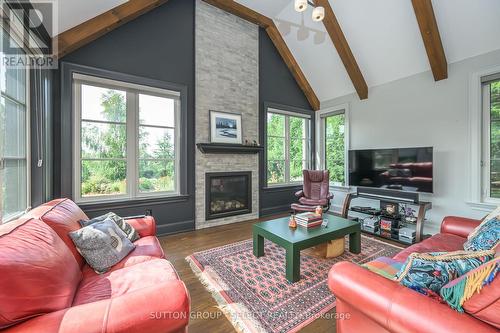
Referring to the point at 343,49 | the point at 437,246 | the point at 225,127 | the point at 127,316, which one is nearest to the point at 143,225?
the point at 127,316

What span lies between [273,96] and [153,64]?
2.41 m

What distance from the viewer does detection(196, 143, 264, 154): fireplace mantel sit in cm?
377

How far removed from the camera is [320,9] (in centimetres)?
250

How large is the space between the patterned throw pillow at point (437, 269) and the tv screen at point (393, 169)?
8.95ft

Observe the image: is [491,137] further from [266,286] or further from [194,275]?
[194,275]

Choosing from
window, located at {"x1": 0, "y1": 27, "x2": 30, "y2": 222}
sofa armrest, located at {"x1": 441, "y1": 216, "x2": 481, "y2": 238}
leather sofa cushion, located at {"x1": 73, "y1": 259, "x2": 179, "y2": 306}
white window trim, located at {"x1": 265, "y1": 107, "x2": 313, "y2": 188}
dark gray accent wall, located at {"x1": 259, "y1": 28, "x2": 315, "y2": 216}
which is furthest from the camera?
white window trim, located at {"x1": 265, "y1": 107, "x2": 313, "y2": 188}

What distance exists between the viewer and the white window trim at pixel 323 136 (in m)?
4.77

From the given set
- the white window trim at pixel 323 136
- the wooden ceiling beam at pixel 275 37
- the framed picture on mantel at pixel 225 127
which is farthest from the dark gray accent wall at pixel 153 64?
the white window trim at pixel 323 136

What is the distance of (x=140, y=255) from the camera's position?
174cm

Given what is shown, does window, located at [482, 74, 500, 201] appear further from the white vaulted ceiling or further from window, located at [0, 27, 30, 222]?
window, located at [0, 27, 30, 222]

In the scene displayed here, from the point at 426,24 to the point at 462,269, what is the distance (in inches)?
137

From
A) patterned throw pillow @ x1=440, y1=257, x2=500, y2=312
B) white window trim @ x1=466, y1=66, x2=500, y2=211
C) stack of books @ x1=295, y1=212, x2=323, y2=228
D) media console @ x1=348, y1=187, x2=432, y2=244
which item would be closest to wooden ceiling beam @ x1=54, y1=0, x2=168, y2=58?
stack of books @ x1=295, y1=212, x2=323, y2=228

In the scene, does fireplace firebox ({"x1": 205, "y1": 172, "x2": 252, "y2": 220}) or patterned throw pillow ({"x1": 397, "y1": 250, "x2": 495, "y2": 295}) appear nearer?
patterned throw pillow ({"x1": 397, "y1": 250, "x2": 495, "y2": 295})

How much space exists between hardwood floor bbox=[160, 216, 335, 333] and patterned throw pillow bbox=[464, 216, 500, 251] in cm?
114
